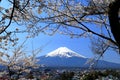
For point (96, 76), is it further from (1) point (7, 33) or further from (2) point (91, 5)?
(1) point (7, 33)

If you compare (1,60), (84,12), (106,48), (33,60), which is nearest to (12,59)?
(1,60)

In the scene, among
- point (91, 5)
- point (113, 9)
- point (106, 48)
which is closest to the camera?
point (113, 9)

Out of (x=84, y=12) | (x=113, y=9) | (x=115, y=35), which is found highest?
(x=84, y=12)

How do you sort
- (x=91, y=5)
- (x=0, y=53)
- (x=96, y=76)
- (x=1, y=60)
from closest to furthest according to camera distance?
1. (x=91, y=5)
2. (x=0, y=53)
3. (x=1, y=60)
4. (x=96, y=76)

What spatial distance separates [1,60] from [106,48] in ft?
33.3

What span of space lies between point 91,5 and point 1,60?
12310 millimetres

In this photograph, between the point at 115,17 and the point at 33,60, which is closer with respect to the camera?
the point at 115,17

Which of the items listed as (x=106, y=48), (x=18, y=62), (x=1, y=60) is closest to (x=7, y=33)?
(x=106, y=48)

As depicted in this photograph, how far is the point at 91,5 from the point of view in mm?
8297

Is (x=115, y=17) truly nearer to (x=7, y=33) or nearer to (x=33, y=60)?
(x=7, y=33)

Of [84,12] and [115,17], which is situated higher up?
[84,12]

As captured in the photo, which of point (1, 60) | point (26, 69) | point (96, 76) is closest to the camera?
point (1, 60)

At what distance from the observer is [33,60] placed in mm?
22359

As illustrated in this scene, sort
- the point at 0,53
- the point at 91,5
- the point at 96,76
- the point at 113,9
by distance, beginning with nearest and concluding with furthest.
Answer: the point at 113,9 → the point at 91,5 → the point at 0,53 → the point at 96,76
